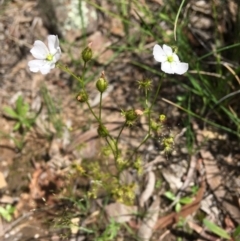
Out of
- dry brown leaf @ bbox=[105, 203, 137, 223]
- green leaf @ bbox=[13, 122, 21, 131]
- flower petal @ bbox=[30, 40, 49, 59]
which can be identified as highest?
flower petal @ bbox=[30, 40, 49, 59]

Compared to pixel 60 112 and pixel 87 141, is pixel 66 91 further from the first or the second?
pixel 87 141

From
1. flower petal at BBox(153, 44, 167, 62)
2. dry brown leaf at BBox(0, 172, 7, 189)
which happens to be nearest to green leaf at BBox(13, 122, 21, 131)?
dry brown leaf at BBox(0, 172, 7, 189)

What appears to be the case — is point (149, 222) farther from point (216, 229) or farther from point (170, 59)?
point (170, 59)

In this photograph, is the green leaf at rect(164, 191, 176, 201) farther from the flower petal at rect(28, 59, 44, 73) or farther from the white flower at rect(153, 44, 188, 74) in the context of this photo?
the flower petal at rect(28, 59, 44, 73)

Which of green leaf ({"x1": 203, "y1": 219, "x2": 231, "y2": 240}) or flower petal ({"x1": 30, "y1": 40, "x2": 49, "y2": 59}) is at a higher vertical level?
flower petal ({"x1": 30, "y1": 40, "x2": 49, "y2": 59})

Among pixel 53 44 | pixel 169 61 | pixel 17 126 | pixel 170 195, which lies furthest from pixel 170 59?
pixel 17 126

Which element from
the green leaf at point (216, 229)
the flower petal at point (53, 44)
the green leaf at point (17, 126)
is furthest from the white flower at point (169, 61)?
the green leaf at point (17, 126)
